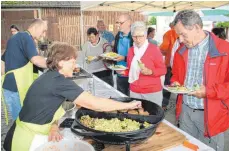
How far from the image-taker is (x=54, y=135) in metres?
1.45

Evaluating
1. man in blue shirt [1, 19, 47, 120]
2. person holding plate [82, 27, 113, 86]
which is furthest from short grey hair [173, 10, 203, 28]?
person holding plate [82, 27, 113, 86]

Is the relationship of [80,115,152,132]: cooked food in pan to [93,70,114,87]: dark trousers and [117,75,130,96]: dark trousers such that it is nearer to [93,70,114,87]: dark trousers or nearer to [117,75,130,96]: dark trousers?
[117,75,130,96]: dark trousers

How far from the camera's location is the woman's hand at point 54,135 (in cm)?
141

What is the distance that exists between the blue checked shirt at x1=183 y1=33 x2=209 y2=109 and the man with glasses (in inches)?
49.6

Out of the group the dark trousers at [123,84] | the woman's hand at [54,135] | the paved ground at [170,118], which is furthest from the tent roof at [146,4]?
the woman's hand at [54,135]

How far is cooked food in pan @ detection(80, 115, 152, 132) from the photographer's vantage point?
4.67 ft

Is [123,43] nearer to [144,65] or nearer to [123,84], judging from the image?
[123,84]

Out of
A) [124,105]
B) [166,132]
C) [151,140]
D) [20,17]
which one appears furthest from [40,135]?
[20,17]

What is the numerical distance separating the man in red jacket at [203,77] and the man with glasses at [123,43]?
3.98 feet

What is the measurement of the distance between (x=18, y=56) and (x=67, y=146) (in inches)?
65.2

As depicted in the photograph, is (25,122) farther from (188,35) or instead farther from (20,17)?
(20,17)

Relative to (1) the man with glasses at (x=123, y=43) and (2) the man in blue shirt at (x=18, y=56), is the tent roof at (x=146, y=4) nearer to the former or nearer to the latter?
(1) the man with glasses at (x=123, y=43)

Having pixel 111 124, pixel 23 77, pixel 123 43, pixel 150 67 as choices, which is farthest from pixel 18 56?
pixel 111 124

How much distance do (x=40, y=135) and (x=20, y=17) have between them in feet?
37.2
